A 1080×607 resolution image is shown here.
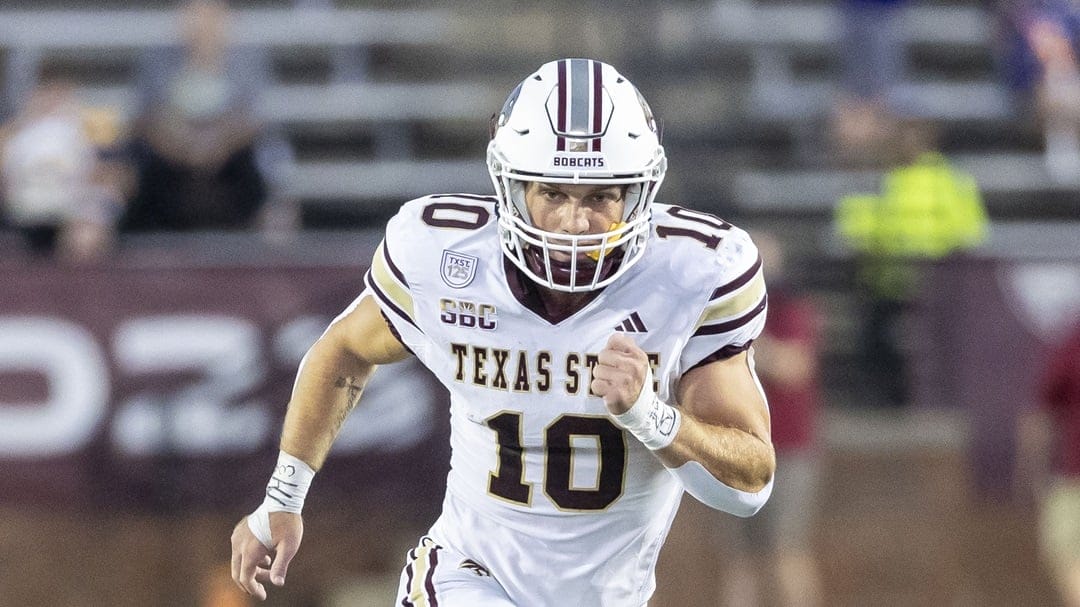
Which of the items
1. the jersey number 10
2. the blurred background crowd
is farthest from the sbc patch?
the blurred background crowd

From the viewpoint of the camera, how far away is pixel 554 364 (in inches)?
134

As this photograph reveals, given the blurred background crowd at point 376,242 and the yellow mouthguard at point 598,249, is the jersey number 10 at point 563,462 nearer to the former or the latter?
the yellow mouthguard at point 598,249

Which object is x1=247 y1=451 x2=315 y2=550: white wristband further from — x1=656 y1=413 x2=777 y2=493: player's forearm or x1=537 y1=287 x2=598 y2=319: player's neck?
x1=656 y1=413 x2=777 y2=493: player's forearm

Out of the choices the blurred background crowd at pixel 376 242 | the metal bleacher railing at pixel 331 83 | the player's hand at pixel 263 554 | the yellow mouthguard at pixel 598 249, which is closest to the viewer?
the yellow mouthguard at pixel 598 249

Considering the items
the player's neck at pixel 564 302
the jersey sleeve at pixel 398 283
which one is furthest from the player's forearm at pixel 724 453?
the jersey sleeve at pixel 398 283

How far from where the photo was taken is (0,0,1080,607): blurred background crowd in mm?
6961

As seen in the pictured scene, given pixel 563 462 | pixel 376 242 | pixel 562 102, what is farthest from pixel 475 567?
pixel 376 242

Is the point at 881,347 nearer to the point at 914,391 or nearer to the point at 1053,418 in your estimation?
the point at 914,391

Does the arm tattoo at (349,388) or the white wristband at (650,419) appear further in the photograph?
the arm tattoo at (349,388)

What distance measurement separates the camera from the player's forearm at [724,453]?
3.19 metres

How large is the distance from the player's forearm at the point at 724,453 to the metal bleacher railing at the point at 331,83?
5.90 m

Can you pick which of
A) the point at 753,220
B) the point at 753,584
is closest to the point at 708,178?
the point at 753,220

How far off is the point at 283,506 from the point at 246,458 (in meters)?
3.41

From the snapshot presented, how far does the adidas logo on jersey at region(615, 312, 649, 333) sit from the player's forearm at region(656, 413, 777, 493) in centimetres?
23
